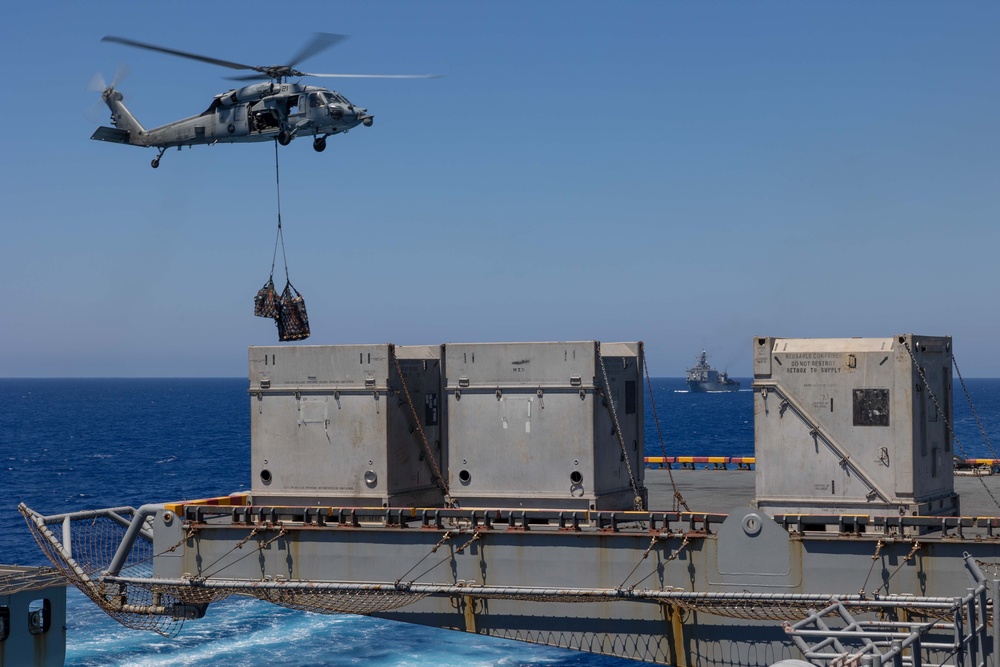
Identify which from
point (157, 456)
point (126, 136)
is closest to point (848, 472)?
point (126, 136)

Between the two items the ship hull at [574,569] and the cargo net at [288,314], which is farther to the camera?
the cargo net at [288,314]

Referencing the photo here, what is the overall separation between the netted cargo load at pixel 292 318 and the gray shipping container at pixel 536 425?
6.02m

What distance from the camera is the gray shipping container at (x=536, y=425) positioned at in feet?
85.5

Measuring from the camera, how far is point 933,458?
81.8 feet

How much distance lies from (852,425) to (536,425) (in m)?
6.74

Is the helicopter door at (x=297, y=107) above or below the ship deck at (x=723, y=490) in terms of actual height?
above

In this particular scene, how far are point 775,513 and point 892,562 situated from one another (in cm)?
304

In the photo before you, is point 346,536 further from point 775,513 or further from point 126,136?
point 126,136

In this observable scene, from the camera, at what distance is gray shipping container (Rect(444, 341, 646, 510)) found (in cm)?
2605

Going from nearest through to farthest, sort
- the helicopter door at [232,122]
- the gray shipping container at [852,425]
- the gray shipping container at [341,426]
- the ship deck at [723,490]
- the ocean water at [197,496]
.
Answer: the gray shipping container at [852,425], the gray shipping container at [341,426], the ship deck at [723,490], the helicopter door at [232,122], the ocean water at [197,496]

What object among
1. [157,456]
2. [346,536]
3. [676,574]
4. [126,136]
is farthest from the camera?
[157,456]

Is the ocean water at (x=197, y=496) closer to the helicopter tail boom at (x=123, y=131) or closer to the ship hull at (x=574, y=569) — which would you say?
the ship hull at (x=574, y=569)

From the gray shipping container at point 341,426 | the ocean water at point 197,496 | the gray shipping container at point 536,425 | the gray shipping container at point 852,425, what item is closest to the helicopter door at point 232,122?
the gray shipping container at point 341,426

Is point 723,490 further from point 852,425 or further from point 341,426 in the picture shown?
point 341,426
